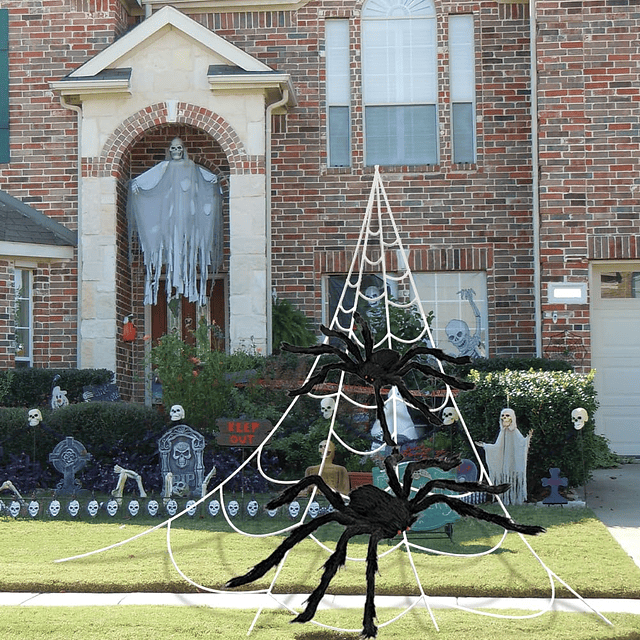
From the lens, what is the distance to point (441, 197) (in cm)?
1505

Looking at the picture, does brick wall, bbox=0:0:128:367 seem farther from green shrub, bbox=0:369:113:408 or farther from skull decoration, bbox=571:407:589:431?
skull decoration, bbox=571:407:589:431

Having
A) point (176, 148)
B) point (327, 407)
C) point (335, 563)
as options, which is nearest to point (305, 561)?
point (327, 407)

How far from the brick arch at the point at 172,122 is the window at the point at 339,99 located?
169 cm

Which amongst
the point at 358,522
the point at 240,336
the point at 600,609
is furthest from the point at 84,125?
the point at 358,522

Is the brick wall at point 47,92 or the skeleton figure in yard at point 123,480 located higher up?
the brick wall at point 47,92

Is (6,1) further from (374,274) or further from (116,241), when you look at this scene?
(374,274)

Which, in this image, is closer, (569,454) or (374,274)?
(569,454)

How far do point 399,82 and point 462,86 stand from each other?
0.92 meters

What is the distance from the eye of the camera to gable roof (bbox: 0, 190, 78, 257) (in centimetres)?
1404

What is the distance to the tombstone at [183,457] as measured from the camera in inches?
403

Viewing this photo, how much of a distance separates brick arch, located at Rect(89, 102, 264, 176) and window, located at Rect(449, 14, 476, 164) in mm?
3085

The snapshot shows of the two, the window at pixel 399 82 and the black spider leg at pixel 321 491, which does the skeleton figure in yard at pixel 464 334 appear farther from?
the black spider leg at pixel 321 491

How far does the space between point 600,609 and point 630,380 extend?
26.5 ft

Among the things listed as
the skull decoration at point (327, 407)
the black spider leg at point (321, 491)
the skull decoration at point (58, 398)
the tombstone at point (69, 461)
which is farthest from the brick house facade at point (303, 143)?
the black spider leg at point (321, 491)
